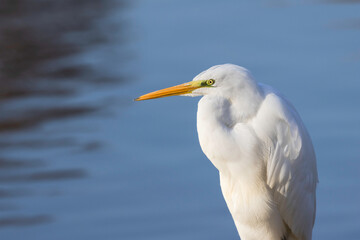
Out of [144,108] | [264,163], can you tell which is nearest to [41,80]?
[144,108]

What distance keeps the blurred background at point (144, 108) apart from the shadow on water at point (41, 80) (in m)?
0.02

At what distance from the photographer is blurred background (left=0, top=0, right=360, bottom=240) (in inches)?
214

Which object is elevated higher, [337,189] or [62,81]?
[62,81]

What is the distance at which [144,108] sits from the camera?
700cm

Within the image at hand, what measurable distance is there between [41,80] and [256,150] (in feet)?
16.4

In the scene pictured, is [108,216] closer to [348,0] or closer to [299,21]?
[299,21]

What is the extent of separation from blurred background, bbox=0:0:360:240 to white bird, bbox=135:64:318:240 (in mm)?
1472

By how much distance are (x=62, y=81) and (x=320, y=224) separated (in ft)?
11.9

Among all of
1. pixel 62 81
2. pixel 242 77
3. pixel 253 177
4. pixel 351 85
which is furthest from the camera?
pixel 62 81

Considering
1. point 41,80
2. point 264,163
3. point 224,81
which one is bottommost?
point 264,163

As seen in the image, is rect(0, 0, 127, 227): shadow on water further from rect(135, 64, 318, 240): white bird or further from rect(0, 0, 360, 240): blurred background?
rect(135, 64, 318, 240): white bird

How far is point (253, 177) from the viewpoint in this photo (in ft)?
11.6

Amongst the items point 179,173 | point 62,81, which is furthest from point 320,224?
point 62,81

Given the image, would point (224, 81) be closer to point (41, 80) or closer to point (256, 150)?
point (256, 150)
